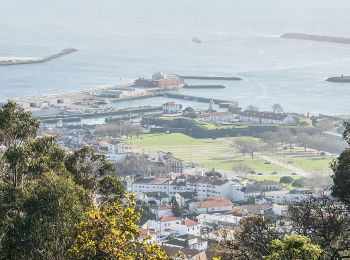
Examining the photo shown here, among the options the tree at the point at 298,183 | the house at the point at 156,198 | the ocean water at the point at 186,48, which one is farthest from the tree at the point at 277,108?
the house at the point at 156,198

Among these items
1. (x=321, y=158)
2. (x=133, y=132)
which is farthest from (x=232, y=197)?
(x=133, y=132)

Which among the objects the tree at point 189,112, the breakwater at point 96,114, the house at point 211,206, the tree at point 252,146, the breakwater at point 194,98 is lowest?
the house at point 211,206

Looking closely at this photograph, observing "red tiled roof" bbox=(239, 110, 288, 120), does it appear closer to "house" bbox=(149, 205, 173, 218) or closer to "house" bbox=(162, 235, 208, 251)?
"house" bbox=(149, 205, 173, 218)

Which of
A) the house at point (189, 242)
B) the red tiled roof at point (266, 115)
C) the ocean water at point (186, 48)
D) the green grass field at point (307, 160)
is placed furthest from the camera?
the ocean water at point (186, 48)

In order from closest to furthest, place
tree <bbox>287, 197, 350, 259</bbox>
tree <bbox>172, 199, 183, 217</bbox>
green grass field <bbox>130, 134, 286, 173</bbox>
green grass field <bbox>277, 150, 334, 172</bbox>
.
Answer: tree <bbox>287, 197, 350, 259</bbox>
tree <bbox>172, 199, 183, 217</bbox>
green grass field <bbox>277, 150, 334, 172</bbox>
green grass field <bbox>130, 134, 286, 173</bbox>

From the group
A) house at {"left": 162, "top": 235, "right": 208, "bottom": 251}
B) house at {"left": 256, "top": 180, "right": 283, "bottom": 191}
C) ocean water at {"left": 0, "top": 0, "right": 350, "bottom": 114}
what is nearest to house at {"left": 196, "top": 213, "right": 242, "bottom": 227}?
house at {"left": 162, "top": 235, "right": 208, "bottom": 251}

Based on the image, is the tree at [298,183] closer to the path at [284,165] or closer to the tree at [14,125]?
the path at [284,165]

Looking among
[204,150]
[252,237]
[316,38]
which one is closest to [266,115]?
[204,150]

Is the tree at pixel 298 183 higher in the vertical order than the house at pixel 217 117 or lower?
lower
